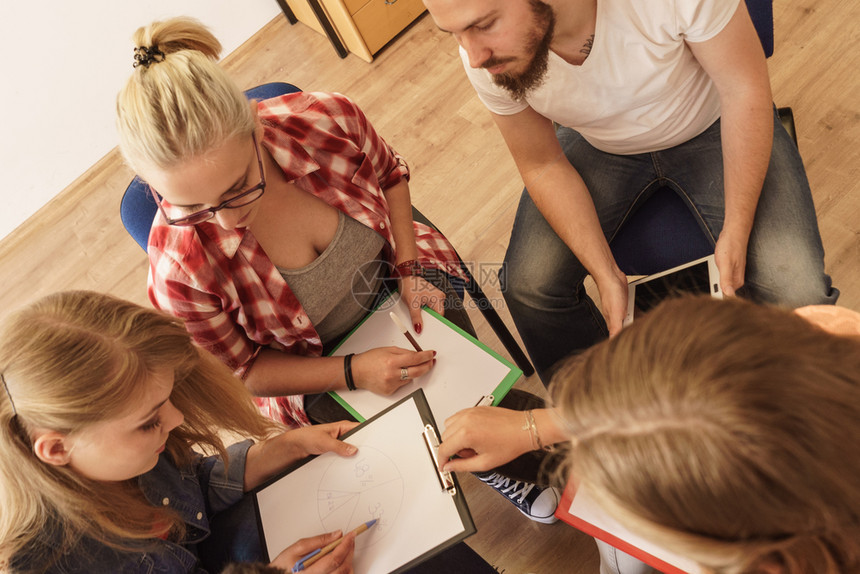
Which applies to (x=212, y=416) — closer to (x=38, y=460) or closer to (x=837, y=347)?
(x=38, y=460)

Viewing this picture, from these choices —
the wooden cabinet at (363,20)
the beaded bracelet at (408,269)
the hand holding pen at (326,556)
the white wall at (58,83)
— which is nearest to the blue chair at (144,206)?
the beaded bracelet at (408,269)

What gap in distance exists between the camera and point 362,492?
99 centimetres

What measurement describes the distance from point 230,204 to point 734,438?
789 millimetres

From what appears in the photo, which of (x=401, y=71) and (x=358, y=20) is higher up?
(x=358, y=20)

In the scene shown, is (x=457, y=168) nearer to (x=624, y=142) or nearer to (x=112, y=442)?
(x=624, y=142)

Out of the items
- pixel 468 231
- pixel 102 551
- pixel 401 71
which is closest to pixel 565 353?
pixel 468 231

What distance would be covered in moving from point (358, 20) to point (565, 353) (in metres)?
1.68

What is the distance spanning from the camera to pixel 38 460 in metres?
0.85

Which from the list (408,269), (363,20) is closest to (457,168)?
(363,20)

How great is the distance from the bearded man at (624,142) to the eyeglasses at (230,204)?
38 cm

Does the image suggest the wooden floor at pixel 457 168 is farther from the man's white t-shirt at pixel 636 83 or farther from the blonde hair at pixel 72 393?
the blonde hair at pixel 72 393

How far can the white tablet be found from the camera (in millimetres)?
1093

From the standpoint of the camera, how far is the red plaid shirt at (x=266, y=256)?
103 cm

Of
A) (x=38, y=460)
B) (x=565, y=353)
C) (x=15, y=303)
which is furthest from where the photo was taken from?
(x=15, y=303)
